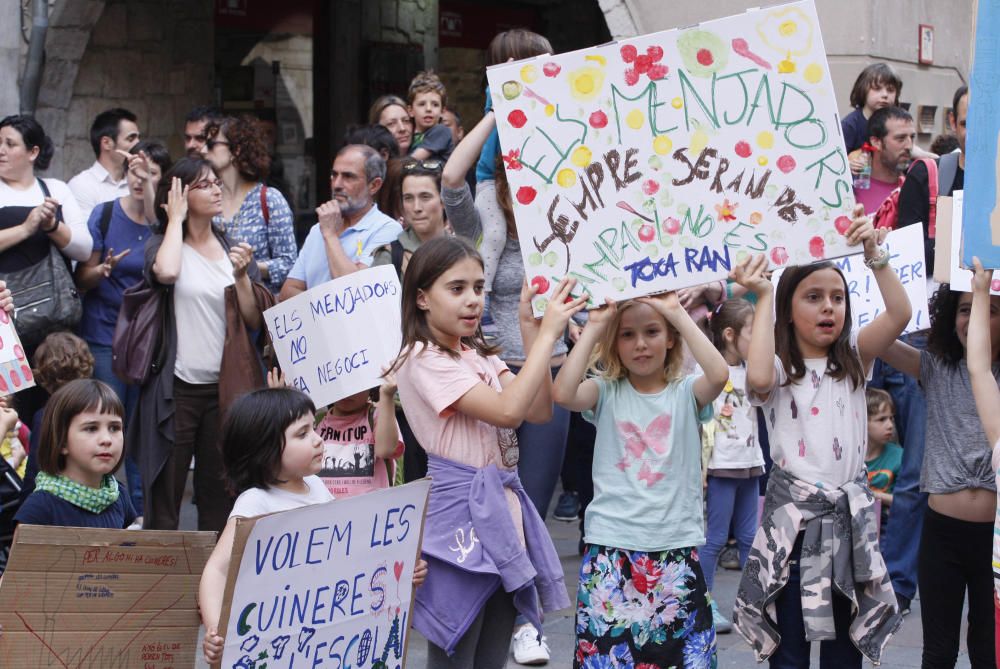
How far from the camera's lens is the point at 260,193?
707 cm

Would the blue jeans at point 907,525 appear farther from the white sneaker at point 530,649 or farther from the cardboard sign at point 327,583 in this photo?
the cardboard sign at point 327,583

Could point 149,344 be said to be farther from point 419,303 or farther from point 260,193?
point 419,303

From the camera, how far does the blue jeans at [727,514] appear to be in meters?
5.97

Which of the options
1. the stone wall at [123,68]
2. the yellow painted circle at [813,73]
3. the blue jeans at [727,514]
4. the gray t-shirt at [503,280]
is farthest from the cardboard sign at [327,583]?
the stone wall at [123,68]

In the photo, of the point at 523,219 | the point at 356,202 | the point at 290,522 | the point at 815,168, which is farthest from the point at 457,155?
the point at 290,522

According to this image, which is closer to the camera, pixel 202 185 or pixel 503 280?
pixel 503 280

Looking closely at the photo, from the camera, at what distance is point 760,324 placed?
426cm

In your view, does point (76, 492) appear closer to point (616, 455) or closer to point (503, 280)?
point (616, 455)

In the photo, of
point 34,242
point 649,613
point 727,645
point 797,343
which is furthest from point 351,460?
point 34,242

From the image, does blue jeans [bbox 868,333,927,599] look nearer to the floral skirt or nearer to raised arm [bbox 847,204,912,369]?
raised arm [bbox 847,204,912,369]

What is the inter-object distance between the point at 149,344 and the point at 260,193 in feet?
3.51

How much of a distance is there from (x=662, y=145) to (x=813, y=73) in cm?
48

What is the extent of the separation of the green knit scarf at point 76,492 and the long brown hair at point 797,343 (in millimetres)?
2155

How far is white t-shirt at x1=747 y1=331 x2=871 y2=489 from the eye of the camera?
4.46 meters
